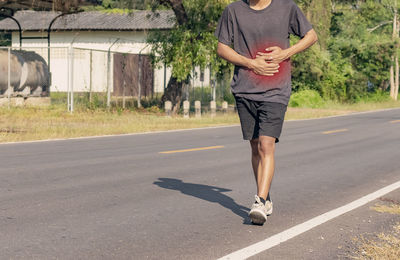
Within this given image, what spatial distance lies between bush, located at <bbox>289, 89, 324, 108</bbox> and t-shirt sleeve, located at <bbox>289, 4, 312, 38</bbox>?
29.8 m

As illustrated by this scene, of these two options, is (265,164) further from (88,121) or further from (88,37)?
(88,37)

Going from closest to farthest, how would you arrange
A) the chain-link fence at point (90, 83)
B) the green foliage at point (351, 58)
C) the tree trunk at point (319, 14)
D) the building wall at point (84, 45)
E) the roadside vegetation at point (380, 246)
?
the roadside vegetation at point (380, 246) → the chain-link fence at point (90, 83) → the tree trunk at point (319, 14) → the green foliage at point (351, 58) → the building wall at point (84, 45)

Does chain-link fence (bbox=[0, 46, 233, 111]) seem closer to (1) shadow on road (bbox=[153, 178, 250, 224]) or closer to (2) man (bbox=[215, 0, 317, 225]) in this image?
(1) shadow on road (bbox=[153, 178, 250, 224])

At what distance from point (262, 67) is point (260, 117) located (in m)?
0.46

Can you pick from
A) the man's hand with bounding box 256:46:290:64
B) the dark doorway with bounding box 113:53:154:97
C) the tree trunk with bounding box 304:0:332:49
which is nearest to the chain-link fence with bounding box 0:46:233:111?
the dark doorway with bounding box 113:53:154:97

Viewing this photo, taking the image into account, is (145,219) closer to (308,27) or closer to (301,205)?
(301,205)

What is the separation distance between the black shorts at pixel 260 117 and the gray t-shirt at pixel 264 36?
6 centimetres

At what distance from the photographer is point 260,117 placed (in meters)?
6.12

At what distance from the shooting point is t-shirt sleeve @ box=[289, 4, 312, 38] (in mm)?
6125

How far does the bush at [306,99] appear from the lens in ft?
117

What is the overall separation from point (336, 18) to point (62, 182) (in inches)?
1651

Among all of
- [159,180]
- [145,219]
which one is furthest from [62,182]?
[145,219]

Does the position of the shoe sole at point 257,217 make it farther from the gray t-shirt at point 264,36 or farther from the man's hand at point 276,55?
the man's hand at point 276,55

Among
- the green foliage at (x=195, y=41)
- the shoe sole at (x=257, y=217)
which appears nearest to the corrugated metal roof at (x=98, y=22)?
the green foliage at (x=195, y=41)
